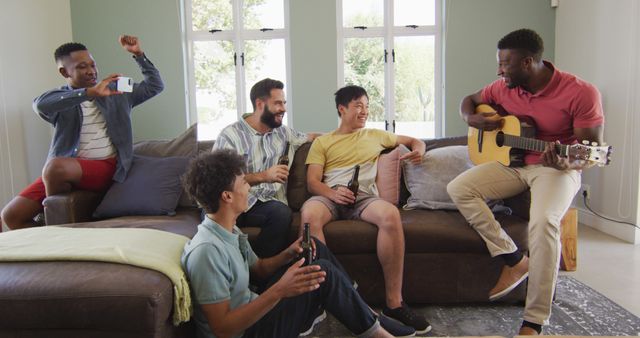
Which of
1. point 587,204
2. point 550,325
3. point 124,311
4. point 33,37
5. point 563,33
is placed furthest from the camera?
point 563,33

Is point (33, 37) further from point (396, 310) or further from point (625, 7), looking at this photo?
point (625, 7)

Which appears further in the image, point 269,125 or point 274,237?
point 269,125

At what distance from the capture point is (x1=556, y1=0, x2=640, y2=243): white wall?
3379 mm

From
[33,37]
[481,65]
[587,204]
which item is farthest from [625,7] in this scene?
[33,37]

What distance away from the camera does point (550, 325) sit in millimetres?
2037

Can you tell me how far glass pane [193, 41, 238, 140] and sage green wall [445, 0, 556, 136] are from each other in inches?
86.2

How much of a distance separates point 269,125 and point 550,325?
172 centimetres

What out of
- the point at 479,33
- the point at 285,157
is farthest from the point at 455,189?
the point at 479,33

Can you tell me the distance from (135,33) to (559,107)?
3827mm

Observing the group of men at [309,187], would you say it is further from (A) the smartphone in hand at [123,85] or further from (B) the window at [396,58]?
(B) the window at [396,58]

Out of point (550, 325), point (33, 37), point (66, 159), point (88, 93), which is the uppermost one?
point (33, 37)

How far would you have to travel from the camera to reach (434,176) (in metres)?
2.56

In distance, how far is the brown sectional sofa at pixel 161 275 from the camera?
1.32 meters

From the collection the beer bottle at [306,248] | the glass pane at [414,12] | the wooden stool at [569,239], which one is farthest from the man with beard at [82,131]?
the glass pane at [414,12]
